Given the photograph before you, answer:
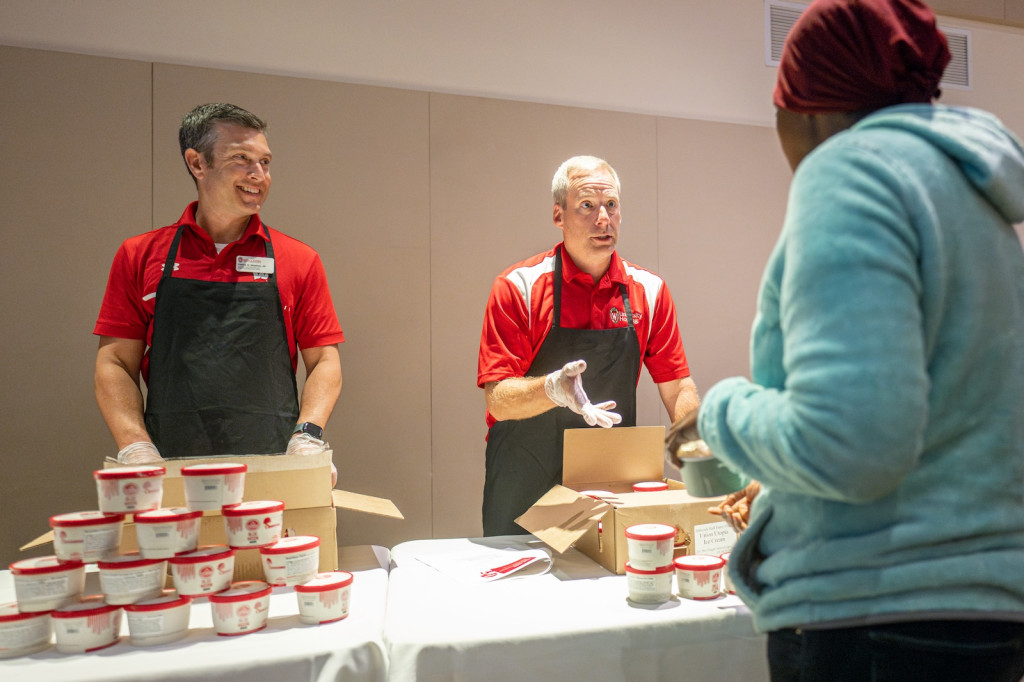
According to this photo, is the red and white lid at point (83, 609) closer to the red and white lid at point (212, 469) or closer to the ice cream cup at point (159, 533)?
the ice cream cup at point (159, 533)

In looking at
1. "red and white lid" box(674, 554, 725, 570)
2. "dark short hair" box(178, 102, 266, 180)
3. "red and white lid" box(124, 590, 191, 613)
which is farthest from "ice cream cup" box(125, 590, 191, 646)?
"dark short hair" box(178, 102, 266, 180)

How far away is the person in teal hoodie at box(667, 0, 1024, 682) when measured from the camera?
672 mm

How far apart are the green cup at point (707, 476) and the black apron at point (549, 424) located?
1.23 meters

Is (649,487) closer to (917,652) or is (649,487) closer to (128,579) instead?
(917,652)

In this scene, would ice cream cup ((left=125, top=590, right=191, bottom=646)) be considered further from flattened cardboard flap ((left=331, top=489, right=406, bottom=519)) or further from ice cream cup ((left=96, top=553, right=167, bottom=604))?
flattened cardboard flap ((left=331, top=489, right=406, bottom=519))

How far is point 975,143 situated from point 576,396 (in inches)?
49.3

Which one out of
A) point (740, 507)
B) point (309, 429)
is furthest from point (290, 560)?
point (740, 507)

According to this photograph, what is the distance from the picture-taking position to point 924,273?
710mm

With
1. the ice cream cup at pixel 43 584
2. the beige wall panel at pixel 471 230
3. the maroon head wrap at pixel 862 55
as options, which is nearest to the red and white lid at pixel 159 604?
the ice cream cup at pixel 43 584

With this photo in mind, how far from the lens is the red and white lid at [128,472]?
4.07 ft

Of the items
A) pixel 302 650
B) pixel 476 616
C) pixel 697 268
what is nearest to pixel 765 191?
pixel 697 268

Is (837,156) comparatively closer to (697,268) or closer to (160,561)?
(160,561)

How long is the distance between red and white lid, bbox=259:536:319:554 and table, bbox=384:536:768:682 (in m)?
0.19

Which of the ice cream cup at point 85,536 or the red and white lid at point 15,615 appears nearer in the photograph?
the red and white lid at point 15,615
